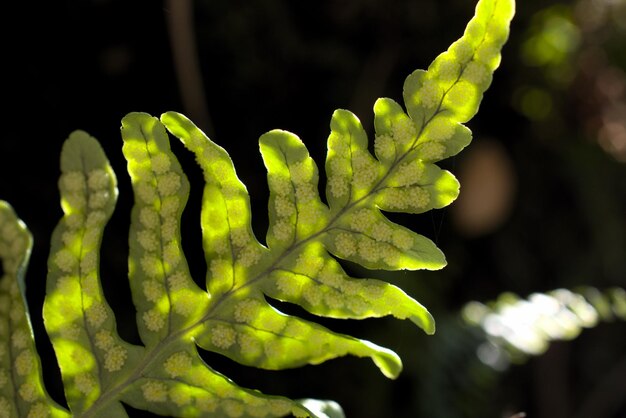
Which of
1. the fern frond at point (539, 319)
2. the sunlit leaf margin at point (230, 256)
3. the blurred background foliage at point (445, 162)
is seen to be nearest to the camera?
the sunlit leaf margin at point (230, 256)

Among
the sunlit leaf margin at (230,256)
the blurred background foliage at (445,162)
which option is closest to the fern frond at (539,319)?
the blurred background foliage at (445,162)

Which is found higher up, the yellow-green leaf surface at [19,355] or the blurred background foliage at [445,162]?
the blurred background foliage at [445,162]

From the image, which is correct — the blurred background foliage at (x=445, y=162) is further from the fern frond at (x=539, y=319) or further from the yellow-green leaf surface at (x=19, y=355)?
the yellow-green leaf surface at (x=19, y=355)

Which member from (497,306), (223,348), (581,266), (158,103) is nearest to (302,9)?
(158,103)

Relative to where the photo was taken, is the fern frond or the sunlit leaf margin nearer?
the sunlit leaf margin

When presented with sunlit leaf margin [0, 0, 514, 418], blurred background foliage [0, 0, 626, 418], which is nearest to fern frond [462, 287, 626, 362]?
blurred background foliage [0, 0, 626, 418]

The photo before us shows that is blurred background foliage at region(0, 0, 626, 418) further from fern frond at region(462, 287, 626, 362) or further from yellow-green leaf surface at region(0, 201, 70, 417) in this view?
yellow-green leaf surface at region(0, 201, 70, 417)
